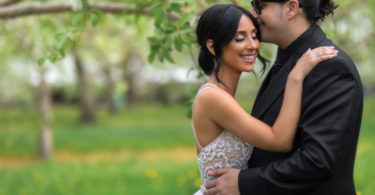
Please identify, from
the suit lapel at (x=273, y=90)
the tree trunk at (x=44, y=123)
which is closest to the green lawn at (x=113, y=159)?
the tree trunk at (x=44, y=123)

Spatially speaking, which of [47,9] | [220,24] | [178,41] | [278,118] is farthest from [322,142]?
[47,9]

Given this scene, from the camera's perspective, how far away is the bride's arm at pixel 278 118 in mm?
2223

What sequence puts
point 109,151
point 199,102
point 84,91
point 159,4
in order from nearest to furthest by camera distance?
point 199,102 < point 159,4 < point 109,151 < point 84,91

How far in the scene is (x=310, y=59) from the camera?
223 cm

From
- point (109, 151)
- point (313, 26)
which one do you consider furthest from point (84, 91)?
point (313, 26)

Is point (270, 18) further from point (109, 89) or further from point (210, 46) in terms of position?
point (109, 89)

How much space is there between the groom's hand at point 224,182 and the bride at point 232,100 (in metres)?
0.05

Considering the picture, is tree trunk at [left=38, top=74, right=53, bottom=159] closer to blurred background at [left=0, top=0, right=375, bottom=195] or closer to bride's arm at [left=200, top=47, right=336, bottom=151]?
blurred background at [left=0, top=0, right=375, bottom=195]

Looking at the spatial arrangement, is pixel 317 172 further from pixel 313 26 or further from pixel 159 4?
pixel 159 4

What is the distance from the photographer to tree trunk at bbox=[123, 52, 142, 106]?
3197cm

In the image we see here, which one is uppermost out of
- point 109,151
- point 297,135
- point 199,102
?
point 199,102

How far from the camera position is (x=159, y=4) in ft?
11.8

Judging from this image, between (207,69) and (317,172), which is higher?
(207,69)

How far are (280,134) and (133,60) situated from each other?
30916mm
